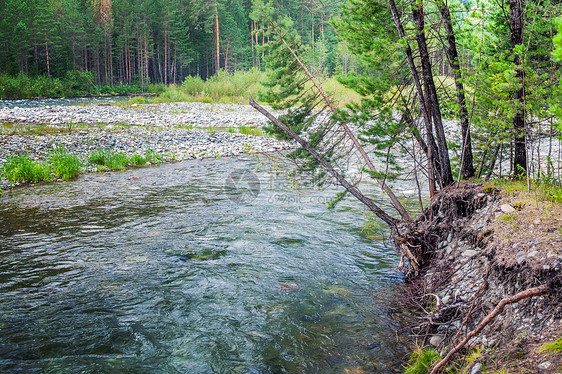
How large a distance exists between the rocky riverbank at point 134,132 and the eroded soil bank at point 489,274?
434 inches

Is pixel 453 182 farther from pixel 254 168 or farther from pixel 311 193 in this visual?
pixel 254 168

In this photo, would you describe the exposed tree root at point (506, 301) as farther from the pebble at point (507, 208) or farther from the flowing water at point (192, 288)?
the pebble at point (507, 208)

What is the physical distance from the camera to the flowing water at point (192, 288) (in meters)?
3.72

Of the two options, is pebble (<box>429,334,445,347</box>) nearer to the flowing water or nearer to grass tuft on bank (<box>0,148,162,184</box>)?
the flowing water

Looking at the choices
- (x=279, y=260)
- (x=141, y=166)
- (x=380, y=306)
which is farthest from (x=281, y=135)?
(x=141, y=166)

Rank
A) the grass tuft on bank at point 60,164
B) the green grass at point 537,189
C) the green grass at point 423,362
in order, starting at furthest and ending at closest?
the grass tuft on bank at point 60,164 → the green grass at point 537,189 → the green grass at point 423,362

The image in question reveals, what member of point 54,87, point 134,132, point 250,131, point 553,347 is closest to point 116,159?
point 134,132

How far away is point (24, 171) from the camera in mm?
10961

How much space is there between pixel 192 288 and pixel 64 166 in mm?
8729

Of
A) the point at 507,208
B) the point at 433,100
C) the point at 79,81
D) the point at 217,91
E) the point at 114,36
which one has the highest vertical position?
the point at 114,36

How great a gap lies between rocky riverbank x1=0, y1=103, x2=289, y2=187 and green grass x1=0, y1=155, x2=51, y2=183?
38 centimetres

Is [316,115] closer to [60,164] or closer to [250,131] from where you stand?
[60,164]

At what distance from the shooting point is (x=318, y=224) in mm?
7973

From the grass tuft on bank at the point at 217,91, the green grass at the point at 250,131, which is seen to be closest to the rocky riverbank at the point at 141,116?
the green grass at the point at 250,131
